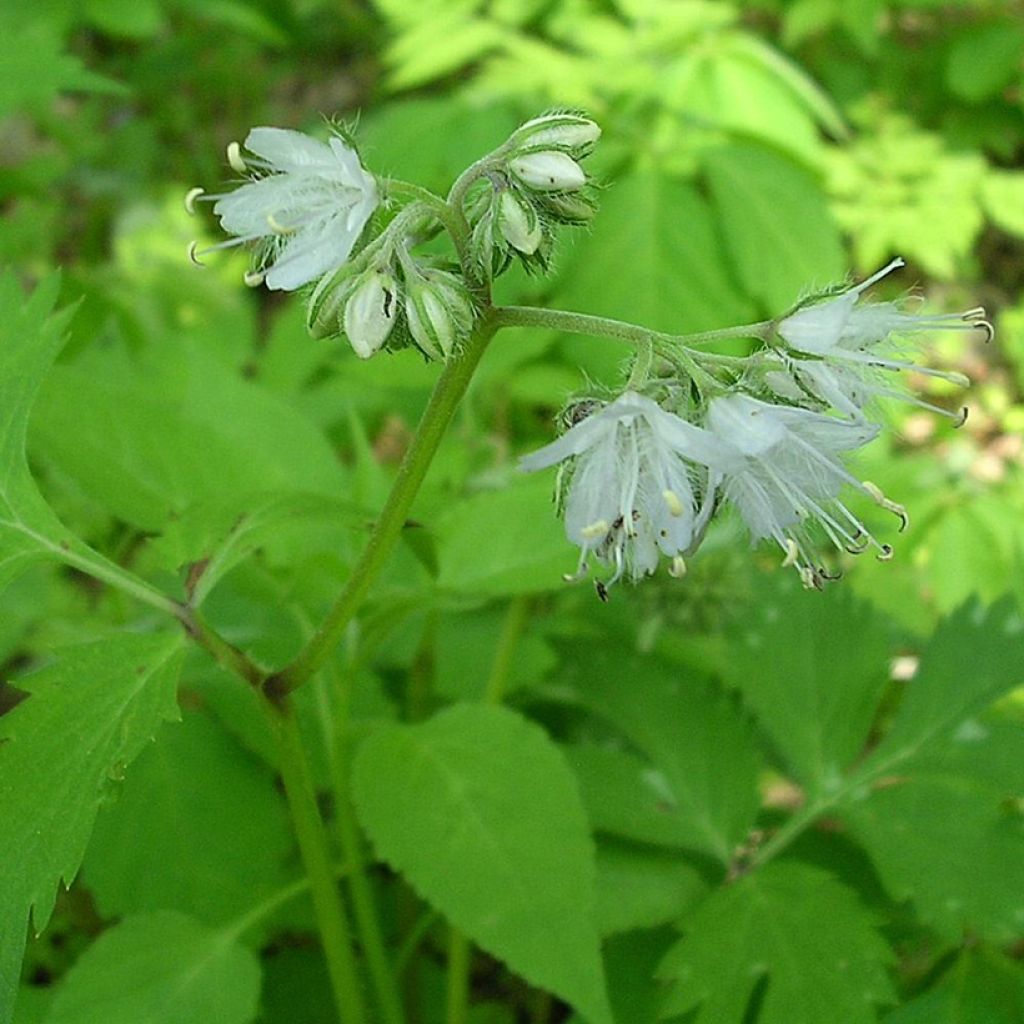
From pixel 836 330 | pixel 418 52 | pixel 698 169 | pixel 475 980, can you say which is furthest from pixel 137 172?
pixel 836 330

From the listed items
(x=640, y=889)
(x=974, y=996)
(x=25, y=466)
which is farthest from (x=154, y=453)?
(x=974, y=996)

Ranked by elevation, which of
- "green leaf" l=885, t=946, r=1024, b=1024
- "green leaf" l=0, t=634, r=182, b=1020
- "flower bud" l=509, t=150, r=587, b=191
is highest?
"flower bud" l=509, t=150, r=587, b=191

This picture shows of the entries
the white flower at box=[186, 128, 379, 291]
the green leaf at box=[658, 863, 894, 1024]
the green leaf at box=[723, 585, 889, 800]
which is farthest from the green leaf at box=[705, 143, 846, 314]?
the white flower at box=[186, 128, 379, 291]

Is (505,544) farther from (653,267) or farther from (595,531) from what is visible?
(653,267)

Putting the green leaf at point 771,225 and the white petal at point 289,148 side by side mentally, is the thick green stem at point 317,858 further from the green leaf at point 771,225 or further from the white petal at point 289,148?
the green leaf at point 771,225

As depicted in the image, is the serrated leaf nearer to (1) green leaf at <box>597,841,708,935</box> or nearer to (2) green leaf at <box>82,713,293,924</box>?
(2) green leaf at <box>82,713,293,924</box>

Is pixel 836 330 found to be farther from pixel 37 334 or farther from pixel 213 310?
pixel 213 310

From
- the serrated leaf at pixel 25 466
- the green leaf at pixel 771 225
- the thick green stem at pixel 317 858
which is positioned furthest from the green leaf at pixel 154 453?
the green leaf at pixel 771 225
